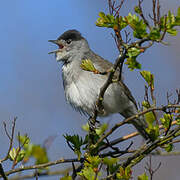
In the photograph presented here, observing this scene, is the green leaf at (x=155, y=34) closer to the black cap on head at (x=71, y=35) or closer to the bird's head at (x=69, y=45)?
the bird's head at (x=69, y=45)

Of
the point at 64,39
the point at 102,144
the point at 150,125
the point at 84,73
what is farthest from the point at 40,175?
the point at 64,39

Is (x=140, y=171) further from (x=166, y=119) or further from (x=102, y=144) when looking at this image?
(x=166, y=119)

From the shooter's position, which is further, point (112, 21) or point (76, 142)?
point (76, 142)

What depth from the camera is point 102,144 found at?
278 cm

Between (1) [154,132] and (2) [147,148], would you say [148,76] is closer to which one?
(1) [154,132]

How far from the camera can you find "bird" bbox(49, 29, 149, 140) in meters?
4.20

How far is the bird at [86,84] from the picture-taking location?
420cm

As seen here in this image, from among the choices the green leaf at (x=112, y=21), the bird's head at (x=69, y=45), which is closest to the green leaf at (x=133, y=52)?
the green leaf at (x=112, y=21)

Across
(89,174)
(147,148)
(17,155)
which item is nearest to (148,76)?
(147,148)

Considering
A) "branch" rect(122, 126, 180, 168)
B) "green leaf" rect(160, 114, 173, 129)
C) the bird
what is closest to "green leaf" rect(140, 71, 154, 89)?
"green leaf" rect(160, 114, 173, 129)

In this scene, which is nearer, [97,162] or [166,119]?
[97,162]

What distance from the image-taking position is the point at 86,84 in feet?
13.8

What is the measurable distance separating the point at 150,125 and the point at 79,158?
0.59 metres

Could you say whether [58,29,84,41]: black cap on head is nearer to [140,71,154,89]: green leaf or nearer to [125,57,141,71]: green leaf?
[140,71,154,89]: green leaf
